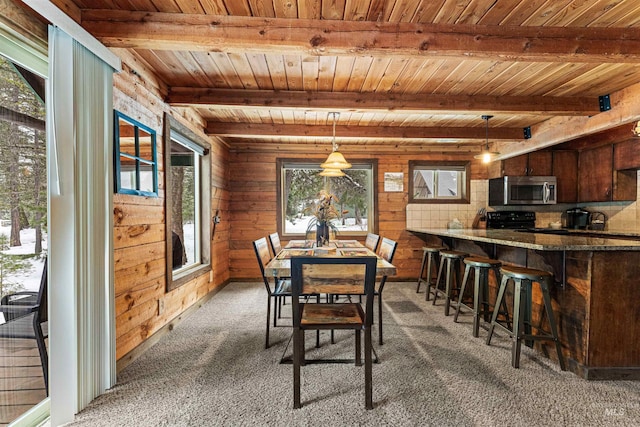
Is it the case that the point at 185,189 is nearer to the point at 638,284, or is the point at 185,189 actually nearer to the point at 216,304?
the point at 216,304

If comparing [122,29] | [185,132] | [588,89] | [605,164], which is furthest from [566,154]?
[122,29]

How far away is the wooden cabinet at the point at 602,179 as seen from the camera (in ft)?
13.7

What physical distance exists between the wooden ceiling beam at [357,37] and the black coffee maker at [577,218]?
11.8 feet

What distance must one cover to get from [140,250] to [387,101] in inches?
102

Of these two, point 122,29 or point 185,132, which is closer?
point 122,29

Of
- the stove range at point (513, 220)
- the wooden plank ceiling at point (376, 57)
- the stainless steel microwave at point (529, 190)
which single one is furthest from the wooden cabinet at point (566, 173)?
the wooden plank ceiling at point (376, 57)

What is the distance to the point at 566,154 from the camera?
4.76 m

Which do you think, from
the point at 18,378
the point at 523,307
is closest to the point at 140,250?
the point at 18,378

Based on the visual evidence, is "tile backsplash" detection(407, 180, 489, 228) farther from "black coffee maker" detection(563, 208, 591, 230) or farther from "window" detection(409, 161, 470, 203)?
"black coffee maker" detection(563, 208, 591, 230)

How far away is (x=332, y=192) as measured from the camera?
5.16 metres

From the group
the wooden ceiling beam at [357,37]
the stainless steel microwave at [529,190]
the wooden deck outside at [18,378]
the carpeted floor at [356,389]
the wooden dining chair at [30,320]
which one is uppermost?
the wooden ceiling beam at [357,37]

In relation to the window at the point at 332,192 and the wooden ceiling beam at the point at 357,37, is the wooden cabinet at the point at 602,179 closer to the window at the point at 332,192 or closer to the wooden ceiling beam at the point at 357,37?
the wooden ceiling beam at the point at 357,37

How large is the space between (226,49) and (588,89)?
332 cm

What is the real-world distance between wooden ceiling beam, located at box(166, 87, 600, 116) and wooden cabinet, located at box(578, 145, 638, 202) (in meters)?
1.70
